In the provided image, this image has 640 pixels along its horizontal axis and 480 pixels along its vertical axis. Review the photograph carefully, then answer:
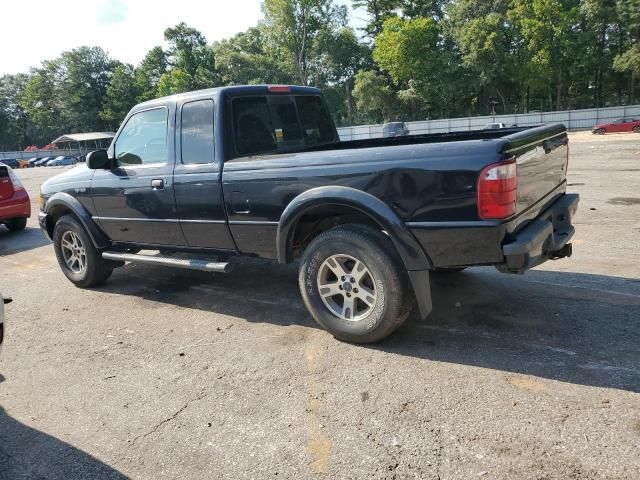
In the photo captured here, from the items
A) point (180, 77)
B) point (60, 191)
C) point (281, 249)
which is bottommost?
point (281, 249)

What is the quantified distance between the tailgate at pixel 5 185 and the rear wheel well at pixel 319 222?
8248 mm

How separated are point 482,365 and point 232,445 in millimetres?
1774

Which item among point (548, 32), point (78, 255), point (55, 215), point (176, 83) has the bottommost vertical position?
point (78, 255)

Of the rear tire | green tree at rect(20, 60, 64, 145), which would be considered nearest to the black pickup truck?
the rear tire

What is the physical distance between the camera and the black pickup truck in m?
3.39

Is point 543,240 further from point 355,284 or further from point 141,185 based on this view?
point 141,185

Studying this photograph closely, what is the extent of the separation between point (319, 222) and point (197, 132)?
149 cm

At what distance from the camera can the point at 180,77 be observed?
241ft

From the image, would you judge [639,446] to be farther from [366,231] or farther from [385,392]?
[366,231]

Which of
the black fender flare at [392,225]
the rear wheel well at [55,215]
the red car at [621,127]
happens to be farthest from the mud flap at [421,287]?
the red car at [621,127]

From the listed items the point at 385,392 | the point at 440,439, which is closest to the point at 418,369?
the point at 385,392

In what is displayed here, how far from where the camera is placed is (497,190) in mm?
3238

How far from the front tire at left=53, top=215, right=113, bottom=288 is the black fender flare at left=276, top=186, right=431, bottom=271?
2980 millimetres

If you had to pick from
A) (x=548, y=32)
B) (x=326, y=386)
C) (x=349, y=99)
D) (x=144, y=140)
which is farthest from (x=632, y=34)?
(x=326, y=386)
